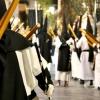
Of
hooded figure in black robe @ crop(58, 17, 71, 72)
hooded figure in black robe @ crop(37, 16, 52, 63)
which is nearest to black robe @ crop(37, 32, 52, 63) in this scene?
hooded figure in black robe @ crop(37, 16, 52, 63)

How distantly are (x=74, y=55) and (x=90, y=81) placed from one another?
1.01 metres

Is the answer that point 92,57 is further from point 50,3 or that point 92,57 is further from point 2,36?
point 50,3

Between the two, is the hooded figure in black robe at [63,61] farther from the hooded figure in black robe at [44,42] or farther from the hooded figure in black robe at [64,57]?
A: the hooded figure in black robe at [44,42]

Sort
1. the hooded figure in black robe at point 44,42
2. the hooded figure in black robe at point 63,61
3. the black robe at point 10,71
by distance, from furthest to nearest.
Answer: the hooded figure in black robe at point 44,42, the hooded figure in black robe at point 63,61, the black robe at point 10,71

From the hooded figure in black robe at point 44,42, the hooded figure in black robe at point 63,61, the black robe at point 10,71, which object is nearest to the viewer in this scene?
the black robe at point 10,71

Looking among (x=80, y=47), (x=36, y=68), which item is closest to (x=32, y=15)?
(x=80, y=47)

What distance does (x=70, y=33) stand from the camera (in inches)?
453

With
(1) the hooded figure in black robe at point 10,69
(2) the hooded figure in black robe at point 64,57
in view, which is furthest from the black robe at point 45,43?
(1) the hooded figure in black robe at point 10,69

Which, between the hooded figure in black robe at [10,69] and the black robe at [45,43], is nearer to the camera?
the hooded figure in black robe at [10,69]

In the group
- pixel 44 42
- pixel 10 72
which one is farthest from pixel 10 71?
pixel 44 42

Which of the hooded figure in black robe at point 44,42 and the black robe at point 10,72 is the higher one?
the black robe at point 10,72

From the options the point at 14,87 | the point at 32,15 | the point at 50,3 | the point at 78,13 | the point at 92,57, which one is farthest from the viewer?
the point at 50,3

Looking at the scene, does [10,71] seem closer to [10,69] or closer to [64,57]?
[10,69]

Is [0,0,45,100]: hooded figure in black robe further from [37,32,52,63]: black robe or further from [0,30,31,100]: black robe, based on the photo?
[37,32,52,63]: black robe
